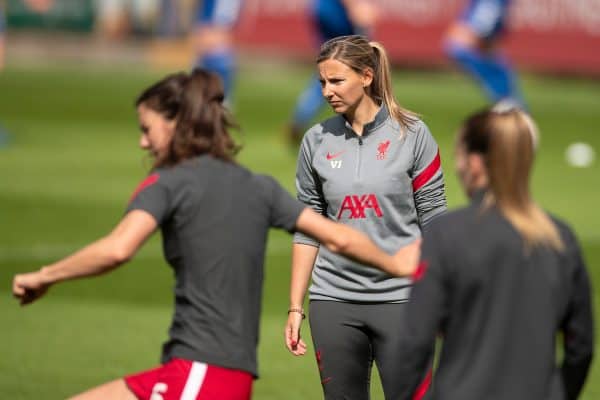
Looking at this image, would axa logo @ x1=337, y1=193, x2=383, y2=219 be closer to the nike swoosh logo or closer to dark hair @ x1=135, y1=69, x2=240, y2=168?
the nike swoosh logo

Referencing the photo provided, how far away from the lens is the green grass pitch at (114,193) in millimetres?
8523

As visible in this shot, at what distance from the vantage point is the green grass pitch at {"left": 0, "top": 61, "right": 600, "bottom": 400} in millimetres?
8523

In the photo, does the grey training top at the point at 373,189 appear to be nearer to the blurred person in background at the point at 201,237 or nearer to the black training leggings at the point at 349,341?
the black training leggings at the point at 349,341

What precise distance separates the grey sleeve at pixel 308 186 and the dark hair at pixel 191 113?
3.57ft

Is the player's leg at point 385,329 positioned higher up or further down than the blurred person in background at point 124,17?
higher up

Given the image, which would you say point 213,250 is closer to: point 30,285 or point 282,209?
point 282,209

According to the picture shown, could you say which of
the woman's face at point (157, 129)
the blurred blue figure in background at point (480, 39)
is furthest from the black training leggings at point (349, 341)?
the blurred blue figure in background at point (480, 39)

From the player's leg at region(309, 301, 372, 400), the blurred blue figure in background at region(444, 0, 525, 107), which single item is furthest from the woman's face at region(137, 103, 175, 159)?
the blurred blue figure in background at region(444, 0, 525, 107)

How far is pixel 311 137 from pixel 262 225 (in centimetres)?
117

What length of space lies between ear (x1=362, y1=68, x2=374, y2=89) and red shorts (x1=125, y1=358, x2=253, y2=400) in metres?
1.61

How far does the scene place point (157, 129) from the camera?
4.68m

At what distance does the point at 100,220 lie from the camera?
13.4 meters

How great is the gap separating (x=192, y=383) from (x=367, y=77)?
69.1 inches

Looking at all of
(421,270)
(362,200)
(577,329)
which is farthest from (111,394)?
(577,329)
